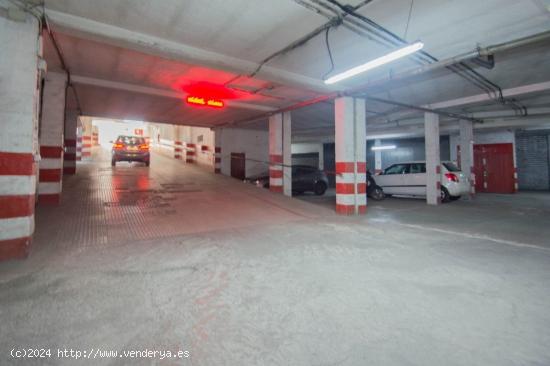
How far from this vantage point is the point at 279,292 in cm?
250

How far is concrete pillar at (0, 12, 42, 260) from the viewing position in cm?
315

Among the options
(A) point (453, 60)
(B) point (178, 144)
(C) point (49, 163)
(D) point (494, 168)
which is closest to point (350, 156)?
(A) point (453, 60)

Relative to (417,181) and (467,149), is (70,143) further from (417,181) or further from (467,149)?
(467,149)

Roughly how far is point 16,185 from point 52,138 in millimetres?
3781

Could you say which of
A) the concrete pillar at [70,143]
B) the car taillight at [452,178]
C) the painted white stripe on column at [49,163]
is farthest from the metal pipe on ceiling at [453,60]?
the concrete pillar at [70,143]

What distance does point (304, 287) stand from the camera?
2604 millimetres

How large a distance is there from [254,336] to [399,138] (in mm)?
16688

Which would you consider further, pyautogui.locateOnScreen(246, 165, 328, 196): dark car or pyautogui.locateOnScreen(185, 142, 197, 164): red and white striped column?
pyautogui.locateOnScreen(185, 142, 197, 164): red and white striped column

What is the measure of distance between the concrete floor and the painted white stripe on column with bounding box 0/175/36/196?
769 millimetres

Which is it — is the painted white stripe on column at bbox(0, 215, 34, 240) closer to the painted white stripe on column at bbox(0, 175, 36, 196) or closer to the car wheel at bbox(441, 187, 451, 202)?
the painted white stripe on column at bbox(0, 175, 36, 196)

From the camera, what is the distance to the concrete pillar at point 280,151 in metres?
10.0

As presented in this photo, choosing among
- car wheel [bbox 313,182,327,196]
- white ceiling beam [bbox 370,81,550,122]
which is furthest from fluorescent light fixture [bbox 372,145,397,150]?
car wheel [bbox 313,182,327,196]

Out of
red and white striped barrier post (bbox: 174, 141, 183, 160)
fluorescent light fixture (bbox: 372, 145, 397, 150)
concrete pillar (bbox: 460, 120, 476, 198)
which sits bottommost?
concrete pillar (bbox: 460, 120, 476, 198)

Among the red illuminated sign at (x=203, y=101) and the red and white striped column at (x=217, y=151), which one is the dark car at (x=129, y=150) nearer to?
the red and white striped column at (x=217, y=151)
